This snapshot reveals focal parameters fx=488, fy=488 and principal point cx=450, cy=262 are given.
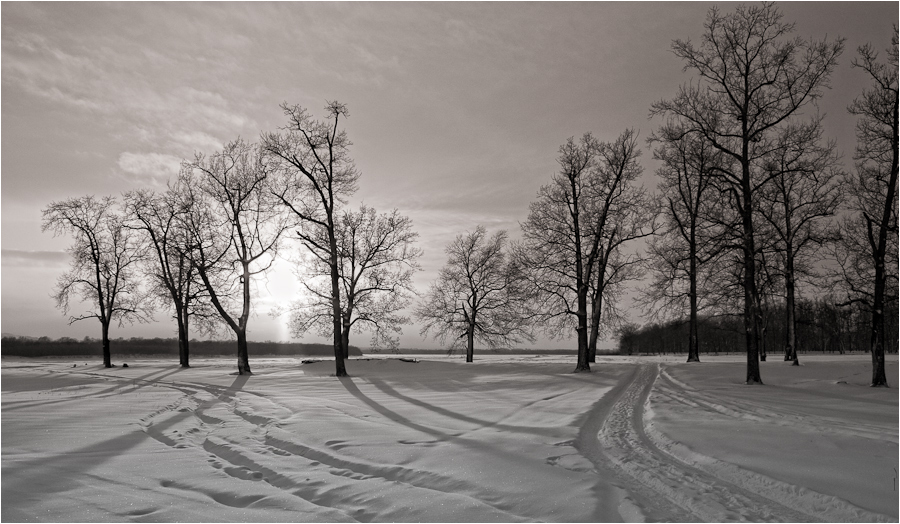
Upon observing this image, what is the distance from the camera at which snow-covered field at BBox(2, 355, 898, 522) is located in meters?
5.10

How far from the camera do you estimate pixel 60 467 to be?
645cm

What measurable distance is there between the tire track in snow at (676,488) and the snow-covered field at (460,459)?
28 millimetres

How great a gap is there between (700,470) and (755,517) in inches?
59.0

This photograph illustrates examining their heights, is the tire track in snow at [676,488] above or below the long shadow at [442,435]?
above

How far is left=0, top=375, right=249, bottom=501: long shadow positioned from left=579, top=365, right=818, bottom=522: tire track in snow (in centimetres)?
643

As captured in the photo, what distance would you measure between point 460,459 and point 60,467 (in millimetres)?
5325

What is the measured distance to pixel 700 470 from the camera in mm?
6379

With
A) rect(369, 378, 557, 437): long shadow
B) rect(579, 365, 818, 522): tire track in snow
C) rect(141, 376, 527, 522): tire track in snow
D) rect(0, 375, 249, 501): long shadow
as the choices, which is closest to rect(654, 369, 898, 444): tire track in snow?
rect(579, 365, 818, 522): tire track in snow

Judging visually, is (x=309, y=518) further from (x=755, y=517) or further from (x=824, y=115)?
(x=824, y=115)

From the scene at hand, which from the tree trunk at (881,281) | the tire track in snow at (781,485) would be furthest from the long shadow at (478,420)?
the tree trunk at (881,281)

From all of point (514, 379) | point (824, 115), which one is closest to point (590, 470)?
point (514, 379)

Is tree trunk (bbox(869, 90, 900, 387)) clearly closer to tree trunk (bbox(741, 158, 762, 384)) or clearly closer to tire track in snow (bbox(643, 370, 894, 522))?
tree trunk (bbox(741, 158, 762, 384))

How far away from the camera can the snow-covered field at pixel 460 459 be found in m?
5.10

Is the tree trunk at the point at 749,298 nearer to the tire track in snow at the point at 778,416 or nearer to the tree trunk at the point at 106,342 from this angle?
the tire track in snow at the point at 778,416
